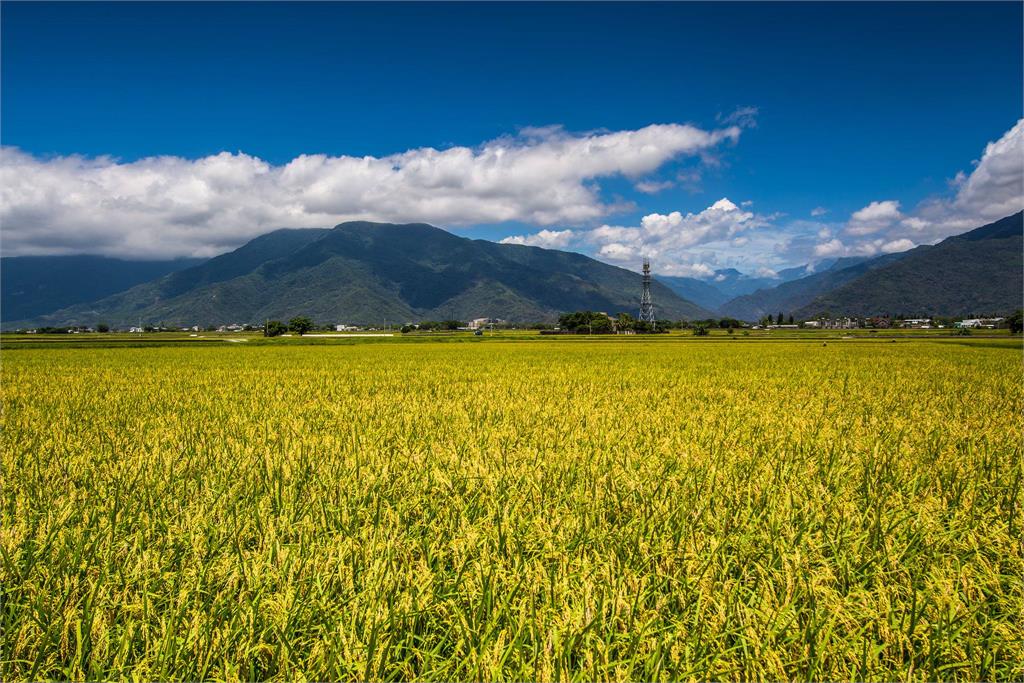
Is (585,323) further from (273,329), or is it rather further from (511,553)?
(511,553)

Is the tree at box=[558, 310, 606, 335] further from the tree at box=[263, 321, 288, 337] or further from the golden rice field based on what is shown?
the golden rice field

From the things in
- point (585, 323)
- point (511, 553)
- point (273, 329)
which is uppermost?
point (585, 323)

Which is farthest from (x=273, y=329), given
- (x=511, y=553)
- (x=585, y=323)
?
(x=511, y=553)

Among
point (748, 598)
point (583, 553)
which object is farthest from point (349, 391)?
point (748, 598)

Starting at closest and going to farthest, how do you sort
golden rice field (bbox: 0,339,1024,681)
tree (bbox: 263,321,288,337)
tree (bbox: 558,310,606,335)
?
golden rice field (bbox: 0,339,1024,681) < tree (bbox: 263,321,288,337) < tree (bbox: 558,310,606,335)

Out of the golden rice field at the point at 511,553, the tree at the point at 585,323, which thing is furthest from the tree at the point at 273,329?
the golden rice field at the point at 511,553

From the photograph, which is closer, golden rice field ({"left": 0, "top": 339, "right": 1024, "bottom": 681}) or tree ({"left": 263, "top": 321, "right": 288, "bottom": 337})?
golden rice field ({"left": 0, "top": 339, "right": 1024, "bottom": 681})

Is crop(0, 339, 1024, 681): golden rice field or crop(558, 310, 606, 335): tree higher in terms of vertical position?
crop(558, 310, 606, 335): tree

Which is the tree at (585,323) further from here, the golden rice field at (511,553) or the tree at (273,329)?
the golden rice field at (511,553)

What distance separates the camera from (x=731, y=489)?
498 cm

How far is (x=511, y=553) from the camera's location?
3.53 m

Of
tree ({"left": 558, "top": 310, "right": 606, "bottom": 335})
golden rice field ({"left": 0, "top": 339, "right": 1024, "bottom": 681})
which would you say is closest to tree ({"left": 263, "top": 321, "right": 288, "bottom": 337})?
tree ({"left": 558, "top": 310, "right": 606, "bottom": 335})

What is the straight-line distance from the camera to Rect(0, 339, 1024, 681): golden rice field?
248cm

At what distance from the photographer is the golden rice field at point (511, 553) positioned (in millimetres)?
2484
